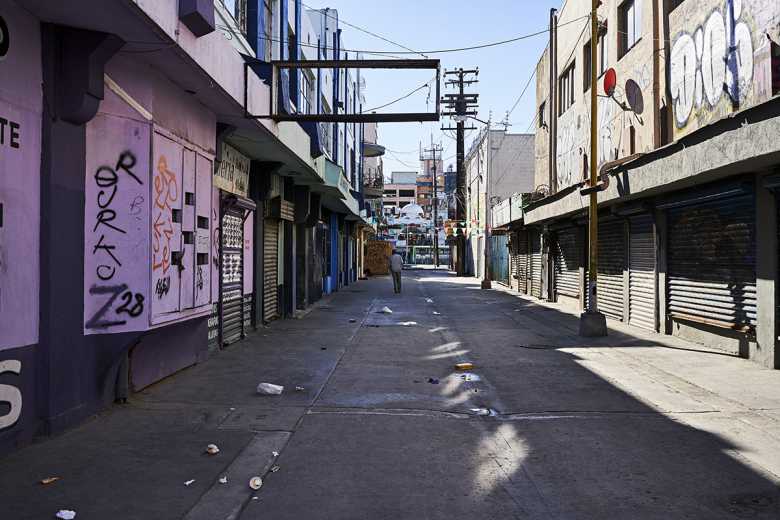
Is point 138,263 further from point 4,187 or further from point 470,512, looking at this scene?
point 470,512

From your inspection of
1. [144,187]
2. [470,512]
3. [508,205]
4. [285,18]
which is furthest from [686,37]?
[508,205]

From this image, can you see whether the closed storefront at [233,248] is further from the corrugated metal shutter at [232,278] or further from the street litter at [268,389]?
the street litter at [268,389]

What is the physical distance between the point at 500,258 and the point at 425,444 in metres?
35.0

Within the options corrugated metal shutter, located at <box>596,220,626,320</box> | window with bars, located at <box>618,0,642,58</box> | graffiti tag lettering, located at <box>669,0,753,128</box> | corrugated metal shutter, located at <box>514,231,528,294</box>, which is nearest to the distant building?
corrugated metal shutter, located at <box>514,231,528,294</box>

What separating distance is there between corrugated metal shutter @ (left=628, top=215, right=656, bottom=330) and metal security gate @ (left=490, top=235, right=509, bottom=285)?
65.7 feet

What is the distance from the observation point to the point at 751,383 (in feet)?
28.9

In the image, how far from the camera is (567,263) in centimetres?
2297

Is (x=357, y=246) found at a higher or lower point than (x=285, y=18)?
lower

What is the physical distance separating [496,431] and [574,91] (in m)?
17.8

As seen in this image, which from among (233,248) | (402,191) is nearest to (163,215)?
(233,248)

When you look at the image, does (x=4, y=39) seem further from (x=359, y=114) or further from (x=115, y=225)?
(x=359, y=114)

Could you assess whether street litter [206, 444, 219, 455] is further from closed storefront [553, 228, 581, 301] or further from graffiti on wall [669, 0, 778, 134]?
closed storefront [553, 228, 581, 301]

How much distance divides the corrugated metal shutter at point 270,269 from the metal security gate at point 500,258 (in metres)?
21.7

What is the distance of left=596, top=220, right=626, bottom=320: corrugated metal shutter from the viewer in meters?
17.2
